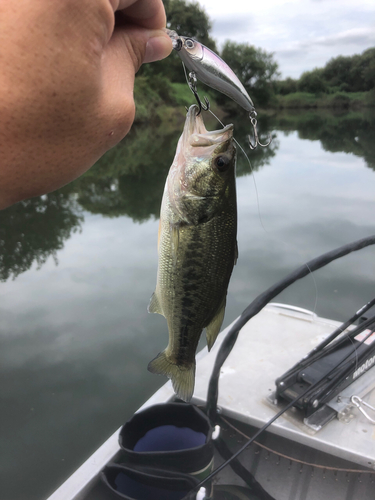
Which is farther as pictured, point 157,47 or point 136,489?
point 136,489

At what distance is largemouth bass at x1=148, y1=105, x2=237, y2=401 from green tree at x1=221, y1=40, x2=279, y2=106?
40.4 meters

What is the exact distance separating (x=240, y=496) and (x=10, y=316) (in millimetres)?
5272

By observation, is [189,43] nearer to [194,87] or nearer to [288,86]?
[194,87]

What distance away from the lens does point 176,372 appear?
1701mm

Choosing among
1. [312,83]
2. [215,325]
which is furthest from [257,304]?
[312,83]

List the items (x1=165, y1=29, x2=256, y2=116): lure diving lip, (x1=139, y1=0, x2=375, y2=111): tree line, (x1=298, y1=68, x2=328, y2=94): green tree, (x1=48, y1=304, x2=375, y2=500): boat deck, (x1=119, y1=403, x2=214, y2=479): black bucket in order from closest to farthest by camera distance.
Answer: (x1=165, y1=29, x2=256, y2=116): lure diving lip, (x1=48, y1=304, x2=375, y2=500): boat deck, (x1=119, y1=403, x2=214, y2=479): black bucket, (x1=139, y1=0, x2=375, y2=111): tree line, (x1=298, y1=68, x2=328, y2=94): green tree

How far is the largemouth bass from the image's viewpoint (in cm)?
148

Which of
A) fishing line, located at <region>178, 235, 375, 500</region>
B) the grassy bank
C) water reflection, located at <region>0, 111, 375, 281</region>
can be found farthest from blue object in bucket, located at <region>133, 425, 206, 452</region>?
the grassy bank

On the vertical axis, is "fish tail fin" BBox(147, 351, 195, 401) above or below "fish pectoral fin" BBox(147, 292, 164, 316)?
below

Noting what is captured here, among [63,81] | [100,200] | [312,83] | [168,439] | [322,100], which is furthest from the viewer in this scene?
[312,83]

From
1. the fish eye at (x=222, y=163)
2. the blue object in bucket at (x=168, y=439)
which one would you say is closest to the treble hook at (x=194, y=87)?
the fish eye at (x=222, y=163)

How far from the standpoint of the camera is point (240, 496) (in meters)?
2.71

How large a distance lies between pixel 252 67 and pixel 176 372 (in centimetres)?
4970

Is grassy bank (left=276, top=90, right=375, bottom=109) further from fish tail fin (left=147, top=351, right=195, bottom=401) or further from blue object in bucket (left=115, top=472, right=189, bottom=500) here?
fish tail fin (left=147, top=351, right=195, bottom=401)
